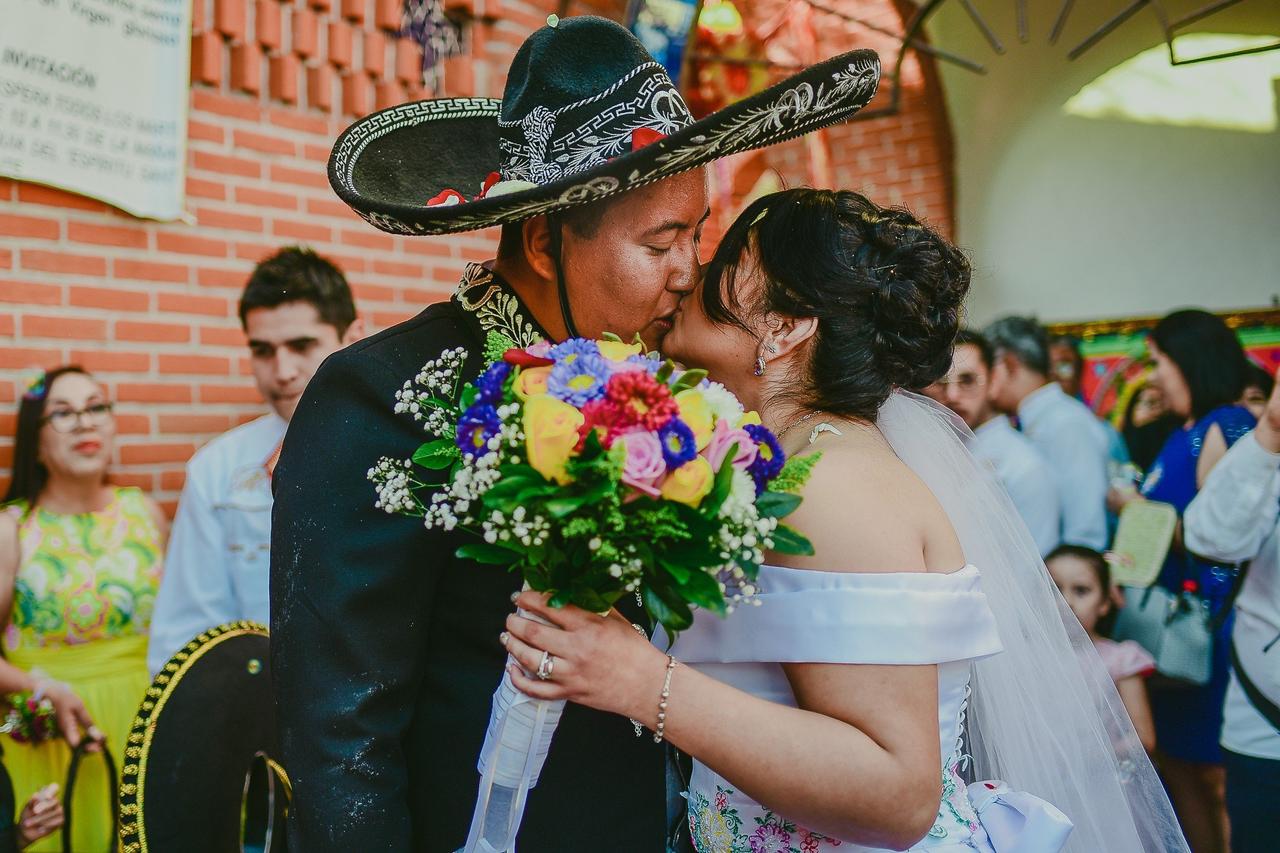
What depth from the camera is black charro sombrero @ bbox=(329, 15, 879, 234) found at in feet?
5.67

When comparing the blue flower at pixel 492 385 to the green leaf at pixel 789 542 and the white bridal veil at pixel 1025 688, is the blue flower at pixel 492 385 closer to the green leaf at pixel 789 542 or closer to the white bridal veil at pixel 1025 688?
the green leaf at pixel 789 542

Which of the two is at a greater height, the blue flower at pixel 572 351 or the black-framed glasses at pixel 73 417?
the blue flower at pixel 572 351

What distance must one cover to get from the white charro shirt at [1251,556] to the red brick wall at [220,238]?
11.0ft

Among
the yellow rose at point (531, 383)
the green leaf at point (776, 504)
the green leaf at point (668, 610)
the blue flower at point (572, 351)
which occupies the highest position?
the blue flower at point (572, 351)

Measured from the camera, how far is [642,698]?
1.59 m

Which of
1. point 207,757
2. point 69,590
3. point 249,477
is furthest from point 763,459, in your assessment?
point 69,590

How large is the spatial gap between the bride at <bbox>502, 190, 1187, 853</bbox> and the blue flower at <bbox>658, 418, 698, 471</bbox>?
0.34 metres

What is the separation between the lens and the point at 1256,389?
5008mm

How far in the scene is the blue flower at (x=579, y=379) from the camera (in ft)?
4.58

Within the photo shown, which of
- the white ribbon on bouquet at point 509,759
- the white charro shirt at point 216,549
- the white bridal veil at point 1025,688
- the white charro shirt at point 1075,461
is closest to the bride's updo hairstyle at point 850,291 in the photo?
the white bridal veil at point 1025,688

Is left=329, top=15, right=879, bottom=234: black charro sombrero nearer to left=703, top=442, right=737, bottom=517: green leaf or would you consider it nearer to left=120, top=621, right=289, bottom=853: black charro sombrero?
left=703, top=442, right=737, bottom=517: green leaf

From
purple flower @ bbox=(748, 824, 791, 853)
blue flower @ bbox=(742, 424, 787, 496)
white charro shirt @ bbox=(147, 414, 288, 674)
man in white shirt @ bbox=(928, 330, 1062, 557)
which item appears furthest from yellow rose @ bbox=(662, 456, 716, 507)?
man in white shirt @ bbox=(928, 330, 1062, 557)

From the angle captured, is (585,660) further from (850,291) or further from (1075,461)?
(1075,461)

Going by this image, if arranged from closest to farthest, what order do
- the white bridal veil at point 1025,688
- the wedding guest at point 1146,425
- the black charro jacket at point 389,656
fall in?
the black charro jacket at point 389,656, the white bridal veil at point 1025,688, the wedding guest at point 1146,425
